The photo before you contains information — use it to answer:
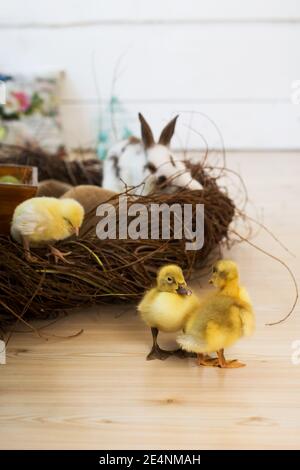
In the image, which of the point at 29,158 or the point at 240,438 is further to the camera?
the point at 29,158

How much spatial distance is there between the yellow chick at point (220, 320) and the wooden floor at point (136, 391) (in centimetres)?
6

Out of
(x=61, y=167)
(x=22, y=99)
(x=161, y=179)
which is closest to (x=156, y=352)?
(x=161, y=179)

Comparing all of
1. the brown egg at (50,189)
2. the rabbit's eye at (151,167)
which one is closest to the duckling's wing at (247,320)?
the rabbit's eye at (151,167)

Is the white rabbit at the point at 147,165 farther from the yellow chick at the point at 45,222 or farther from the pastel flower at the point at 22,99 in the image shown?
the pastel flower at the point at 22,99

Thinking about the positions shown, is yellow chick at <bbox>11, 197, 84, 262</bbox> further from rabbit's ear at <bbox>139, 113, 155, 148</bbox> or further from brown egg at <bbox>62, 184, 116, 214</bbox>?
rabbit's ear at <bbox>139, 113, 155, 148</bbox>

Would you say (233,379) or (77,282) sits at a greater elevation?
(77,282)

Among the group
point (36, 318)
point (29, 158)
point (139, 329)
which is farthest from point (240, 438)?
point (29, 158)

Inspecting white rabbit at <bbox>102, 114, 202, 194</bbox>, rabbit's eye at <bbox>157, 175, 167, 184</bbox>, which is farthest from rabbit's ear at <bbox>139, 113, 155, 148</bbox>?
→ rabbit's eye at <bbox>157, 175, 167, 184</bbox>

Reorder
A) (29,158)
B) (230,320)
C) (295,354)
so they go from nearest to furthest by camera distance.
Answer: (230,320), (295,354), (29,158)

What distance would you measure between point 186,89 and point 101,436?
2.45 m

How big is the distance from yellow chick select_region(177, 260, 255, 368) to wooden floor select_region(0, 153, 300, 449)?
0.21 ft

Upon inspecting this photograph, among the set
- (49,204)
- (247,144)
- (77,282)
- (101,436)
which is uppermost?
(247,144)

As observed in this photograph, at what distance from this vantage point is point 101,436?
1.02 m

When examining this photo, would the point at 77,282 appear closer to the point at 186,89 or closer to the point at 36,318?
the point at 36,318
